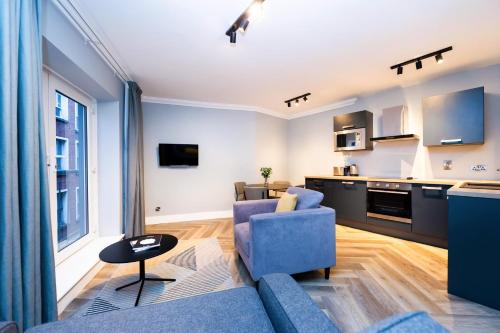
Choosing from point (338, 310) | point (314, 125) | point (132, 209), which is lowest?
point (338, 310)

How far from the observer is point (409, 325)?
43cm

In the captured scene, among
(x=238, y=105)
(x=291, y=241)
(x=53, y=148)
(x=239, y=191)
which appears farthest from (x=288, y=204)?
(x=238, y=105)

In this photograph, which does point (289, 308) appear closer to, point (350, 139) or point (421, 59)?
point (421, 59)

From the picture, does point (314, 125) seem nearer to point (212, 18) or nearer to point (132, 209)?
point (212, 18)

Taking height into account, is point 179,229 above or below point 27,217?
below

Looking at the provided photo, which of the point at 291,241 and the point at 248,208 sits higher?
the point at 248,208

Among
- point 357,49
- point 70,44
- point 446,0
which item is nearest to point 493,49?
point 446,0

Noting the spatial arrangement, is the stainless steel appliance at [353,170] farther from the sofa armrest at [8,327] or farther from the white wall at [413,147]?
Answer: the sofa armrest at [8,327]

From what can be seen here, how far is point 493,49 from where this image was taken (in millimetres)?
2582

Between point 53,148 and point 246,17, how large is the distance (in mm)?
2327

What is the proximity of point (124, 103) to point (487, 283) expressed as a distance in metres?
4.64

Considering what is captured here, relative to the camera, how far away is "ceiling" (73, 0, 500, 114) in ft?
6.28

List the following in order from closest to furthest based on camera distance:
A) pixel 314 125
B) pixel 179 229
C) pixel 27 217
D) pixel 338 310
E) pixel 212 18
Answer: pixel 27 217
pixel 338 310
pixel 212 18
pixel 179 229
pixel 314 125

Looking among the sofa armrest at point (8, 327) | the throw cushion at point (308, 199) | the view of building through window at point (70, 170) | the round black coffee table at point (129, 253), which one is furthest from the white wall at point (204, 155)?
the sofa armrest at point (8, 327)
